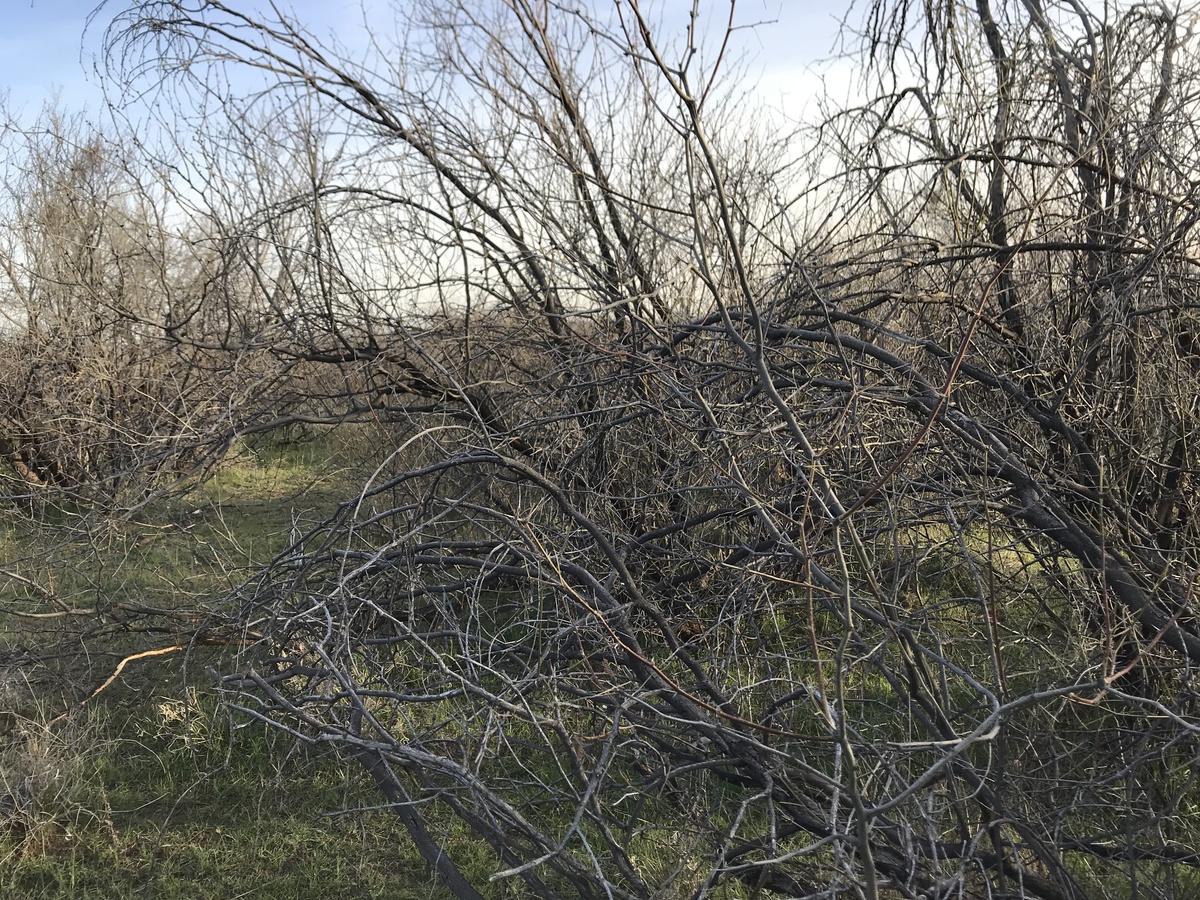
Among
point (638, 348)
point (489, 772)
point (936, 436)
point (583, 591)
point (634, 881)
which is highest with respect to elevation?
point (638, 348)

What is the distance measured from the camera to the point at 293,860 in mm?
3635

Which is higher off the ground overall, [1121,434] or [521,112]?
[521,112]

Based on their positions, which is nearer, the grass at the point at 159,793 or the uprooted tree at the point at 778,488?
the uprooted tree at the point at 778,488

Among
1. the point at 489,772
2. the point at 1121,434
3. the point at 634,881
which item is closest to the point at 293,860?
the point at 489,772

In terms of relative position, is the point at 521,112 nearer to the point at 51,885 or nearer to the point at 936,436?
the point at 936,436

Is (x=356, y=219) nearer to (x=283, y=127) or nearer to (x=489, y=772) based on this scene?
(x=283, y=127)

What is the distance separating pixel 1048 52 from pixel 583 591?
8.86ft

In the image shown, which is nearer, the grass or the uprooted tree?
the uprooted tree

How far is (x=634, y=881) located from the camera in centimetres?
221

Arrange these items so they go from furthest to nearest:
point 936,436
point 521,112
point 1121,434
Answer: point 521,112
point 1121,434
point 936,436

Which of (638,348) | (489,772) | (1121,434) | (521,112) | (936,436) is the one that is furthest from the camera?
(521,112)

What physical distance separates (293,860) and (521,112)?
3.40 meters

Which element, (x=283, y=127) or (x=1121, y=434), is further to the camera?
(x=283, y=127)

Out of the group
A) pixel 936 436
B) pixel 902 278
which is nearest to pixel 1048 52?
pixel 902 278
